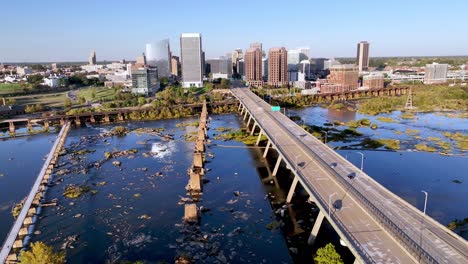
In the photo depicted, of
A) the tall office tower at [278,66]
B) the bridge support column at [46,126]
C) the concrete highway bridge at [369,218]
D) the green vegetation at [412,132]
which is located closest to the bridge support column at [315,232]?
the concrete highway bridge at [369,218]

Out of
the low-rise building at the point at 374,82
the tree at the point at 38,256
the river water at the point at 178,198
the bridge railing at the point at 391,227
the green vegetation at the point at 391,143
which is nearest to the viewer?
the bridge railing at the point at 391,227

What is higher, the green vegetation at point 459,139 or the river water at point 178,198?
the green vegetation at point 459,139

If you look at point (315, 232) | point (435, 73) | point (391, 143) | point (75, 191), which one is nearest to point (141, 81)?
point (75, 191)

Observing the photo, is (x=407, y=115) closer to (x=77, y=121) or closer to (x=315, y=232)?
(x=315, y=232)

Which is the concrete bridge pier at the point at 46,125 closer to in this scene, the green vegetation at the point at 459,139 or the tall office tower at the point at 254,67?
the green vegetation at the point at 459,139

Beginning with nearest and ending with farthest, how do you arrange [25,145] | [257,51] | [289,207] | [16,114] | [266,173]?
1. [289,207]
2. [266,173]
3. [25,145]
4. [16,114]
5. [257,51]

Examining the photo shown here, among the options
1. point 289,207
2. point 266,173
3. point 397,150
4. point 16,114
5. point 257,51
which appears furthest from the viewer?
point 257,51

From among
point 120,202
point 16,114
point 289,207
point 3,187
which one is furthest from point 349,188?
point 16,114

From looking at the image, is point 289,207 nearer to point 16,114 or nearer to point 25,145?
point 25,145
